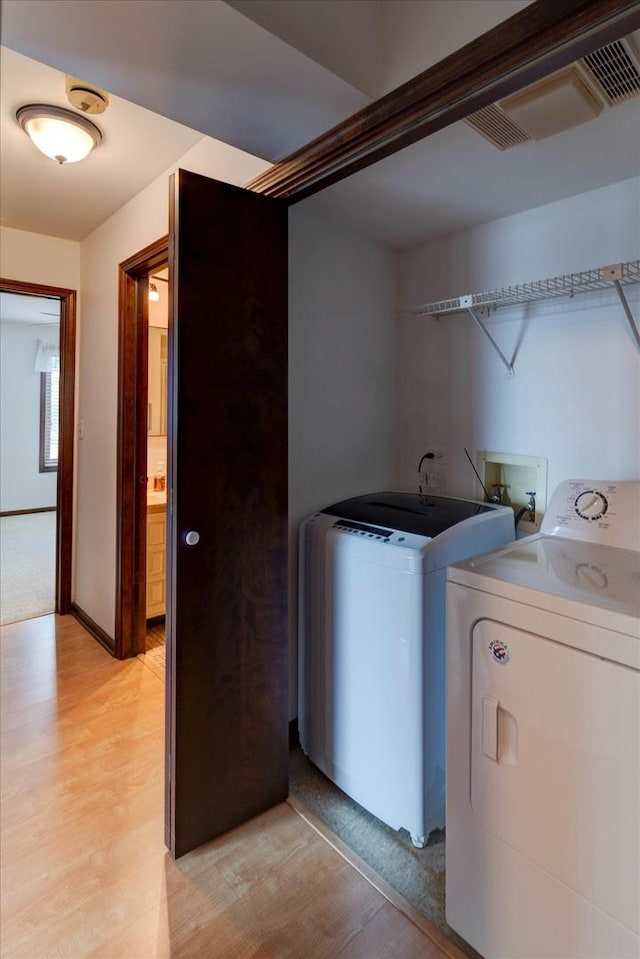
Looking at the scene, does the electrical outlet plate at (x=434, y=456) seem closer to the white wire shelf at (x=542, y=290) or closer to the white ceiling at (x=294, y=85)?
the white wire shelf at (x=542, y=290)

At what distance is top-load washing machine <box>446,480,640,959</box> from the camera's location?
932mm

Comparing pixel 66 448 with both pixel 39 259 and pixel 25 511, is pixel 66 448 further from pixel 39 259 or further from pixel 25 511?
pixel 25 511

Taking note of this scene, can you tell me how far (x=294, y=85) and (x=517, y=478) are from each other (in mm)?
1518

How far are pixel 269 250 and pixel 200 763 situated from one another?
1.60m

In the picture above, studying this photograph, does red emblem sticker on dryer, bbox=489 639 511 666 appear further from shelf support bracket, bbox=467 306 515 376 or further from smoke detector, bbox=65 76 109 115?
smoke detector, bbox=65 76 109 115

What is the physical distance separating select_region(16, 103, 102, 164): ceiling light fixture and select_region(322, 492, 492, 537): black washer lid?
1.66 meters

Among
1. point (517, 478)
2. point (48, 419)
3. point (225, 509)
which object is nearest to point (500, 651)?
point (225, 509)

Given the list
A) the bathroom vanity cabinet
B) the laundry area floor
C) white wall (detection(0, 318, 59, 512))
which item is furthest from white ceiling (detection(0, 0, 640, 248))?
white wall (detection(0, 318, 59, 512))

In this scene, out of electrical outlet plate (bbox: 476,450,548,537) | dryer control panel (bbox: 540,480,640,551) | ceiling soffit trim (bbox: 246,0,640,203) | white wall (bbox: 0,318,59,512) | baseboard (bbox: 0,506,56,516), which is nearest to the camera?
ceiling soffit trim (bbox: 246,0,640,203)

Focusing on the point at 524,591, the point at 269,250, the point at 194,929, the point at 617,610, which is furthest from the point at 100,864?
the point at 269,250

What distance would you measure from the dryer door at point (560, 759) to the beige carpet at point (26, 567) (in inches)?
124

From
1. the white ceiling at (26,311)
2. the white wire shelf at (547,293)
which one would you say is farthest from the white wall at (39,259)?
the white wire shelf at (547,293)

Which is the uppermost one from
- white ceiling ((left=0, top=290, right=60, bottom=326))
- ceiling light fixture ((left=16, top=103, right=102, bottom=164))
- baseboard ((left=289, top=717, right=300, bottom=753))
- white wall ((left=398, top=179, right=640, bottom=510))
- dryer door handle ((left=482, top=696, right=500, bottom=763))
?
white ceiling ((left=0, top=290, right=60, bottom=326))

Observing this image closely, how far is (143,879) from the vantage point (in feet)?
4.57
